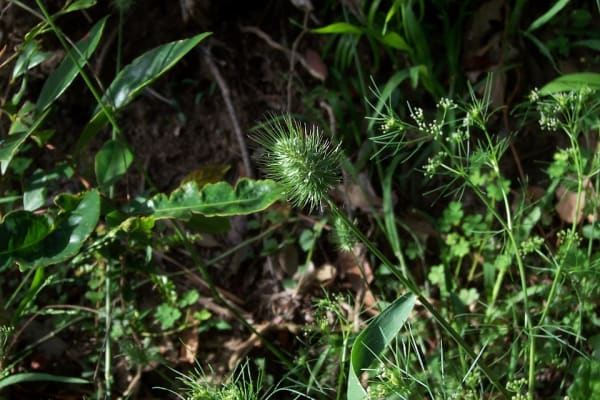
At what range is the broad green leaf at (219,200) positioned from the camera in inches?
66.2

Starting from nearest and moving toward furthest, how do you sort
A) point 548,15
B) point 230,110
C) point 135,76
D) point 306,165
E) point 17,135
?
point 306,165
point 17,135
point 135,76
point 548,15
point 230,110

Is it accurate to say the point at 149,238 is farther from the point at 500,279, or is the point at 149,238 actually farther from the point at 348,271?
the point at 500,279

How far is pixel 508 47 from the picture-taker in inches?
95.3

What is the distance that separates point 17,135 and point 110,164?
10.1 inches

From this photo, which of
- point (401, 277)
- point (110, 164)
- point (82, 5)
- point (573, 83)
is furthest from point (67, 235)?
point (573, 83)

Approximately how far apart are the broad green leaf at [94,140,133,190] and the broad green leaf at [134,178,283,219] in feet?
0.61

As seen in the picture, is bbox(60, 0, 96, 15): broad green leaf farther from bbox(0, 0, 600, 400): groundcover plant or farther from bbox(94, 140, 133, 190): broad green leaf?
bbox(94, 140, 133, 190): broad green leaf

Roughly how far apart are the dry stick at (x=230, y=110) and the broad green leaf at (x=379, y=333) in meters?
1.18

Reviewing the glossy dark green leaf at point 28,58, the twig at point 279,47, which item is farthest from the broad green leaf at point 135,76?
the twig at point 279,47

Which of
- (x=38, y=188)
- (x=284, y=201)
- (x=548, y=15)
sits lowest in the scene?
(x=284, y=201)

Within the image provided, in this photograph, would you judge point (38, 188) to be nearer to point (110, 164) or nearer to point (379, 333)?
point (110, 164)

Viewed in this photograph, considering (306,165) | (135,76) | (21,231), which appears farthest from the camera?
(135,76)

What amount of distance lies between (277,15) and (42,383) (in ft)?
5.06

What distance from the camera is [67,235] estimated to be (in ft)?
5.50
